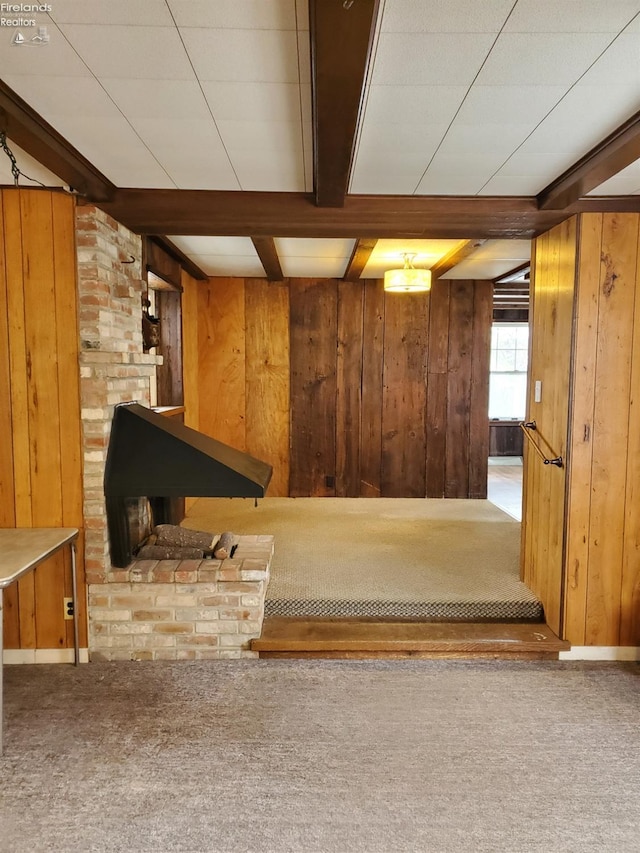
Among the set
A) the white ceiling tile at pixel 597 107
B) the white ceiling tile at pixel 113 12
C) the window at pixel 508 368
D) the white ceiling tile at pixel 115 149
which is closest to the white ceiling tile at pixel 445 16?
the white ceiling tile at pixel 597 107

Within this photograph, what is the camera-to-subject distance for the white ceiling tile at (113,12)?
4.17 feet

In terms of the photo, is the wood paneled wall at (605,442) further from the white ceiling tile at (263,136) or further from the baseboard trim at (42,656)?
the baseboard trim at (42,656)

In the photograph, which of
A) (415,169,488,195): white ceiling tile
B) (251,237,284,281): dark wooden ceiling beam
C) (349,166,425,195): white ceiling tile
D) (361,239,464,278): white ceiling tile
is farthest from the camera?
(361,239,464,278): white ceiling tile

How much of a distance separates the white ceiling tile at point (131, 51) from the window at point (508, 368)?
770 centimetres

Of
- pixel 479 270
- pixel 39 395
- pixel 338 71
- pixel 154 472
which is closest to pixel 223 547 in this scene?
pixel 154 472

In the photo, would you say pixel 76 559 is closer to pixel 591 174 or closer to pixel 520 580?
pixel 520 580

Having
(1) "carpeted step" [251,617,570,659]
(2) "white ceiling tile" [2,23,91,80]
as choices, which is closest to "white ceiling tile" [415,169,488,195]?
(2) "white ceiling tile" [2,23,91,80]

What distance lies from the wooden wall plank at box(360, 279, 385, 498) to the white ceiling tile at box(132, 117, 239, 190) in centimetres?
278

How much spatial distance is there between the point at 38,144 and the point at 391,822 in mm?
2678

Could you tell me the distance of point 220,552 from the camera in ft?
9.39

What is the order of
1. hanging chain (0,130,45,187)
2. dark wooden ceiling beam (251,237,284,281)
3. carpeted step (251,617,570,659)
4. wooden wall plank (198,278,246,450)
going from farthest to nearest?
wooden wall plank (198,278,246,450) → dark wooden ceiling beam (251,237,284,281) → carpeted step (251,617,570,659) → hanging chain (0,130,45,187)

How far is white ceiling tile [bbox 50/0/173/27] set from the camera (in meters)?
1.27

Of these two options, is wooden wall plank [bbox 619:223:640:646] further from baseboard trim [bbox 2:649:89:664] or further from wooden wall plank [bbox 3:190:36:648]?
wooden wall plank [bbox 3:190:36:648]

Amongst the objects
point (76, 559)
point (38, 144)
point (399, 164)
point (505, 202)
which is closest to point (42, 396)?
point (76, 559)
